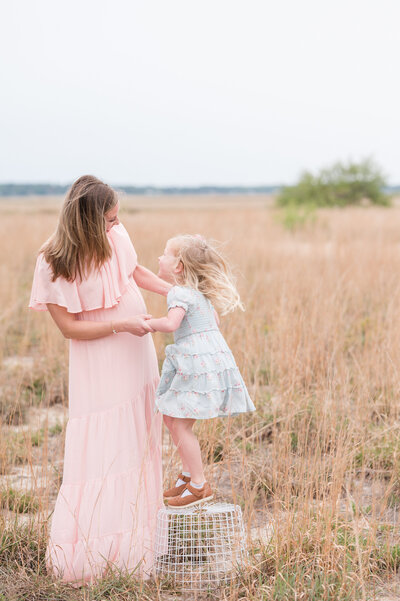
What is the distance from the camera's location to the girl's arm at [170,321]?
2456 mm

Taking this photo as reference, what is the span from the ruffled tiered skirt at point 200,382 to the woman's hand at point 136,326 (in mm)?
180

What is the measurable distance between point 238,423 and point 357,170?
2299cm

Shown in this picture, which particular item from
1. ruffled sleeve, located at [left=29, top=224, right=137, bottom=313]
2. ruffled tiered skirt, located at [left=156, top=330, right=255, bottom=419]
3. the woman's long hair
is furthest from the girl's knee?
the woman's long hair

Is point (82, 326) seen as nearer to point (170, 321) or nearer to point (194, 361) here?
point (170, 321)

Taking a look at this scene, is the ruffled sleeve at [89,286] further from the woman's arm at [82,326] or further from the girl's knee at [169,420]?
the girl's knee at [169,420]

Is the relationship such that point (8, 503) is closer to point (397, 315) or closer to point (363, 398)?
point (363, 398)

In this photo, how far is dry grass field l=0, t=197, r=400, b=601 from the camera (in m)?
2.47

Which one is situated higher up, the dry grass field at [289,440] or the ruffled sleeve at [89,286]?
the ruffled sleeve at [89,286]

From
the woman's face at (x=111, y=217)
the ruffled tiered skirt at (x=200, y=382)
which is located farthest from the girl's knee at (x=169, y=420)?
the woman's face at (x=111, y=217)

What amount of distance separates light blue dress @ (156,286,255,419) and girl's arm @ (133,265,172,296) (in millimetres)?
200

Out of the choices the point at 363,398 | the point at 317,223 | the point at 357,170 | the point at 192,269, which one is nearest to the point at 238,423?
the point at 363,398

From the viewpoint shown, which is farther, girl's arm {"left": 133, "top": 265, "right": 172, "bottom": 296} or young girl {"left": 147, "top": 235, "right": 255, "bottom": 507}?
girl's arm {"left": 133, "top": 265, "right": 172, "bottom": 296}

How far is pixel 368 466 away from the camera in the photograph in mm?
3471

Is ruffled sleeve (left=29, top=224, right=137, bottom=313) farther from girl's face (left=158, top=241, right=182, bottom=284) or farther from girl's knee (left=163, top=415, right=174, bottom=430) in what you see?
girl's knee (left=163, top=415, right=174, bottom=430)
